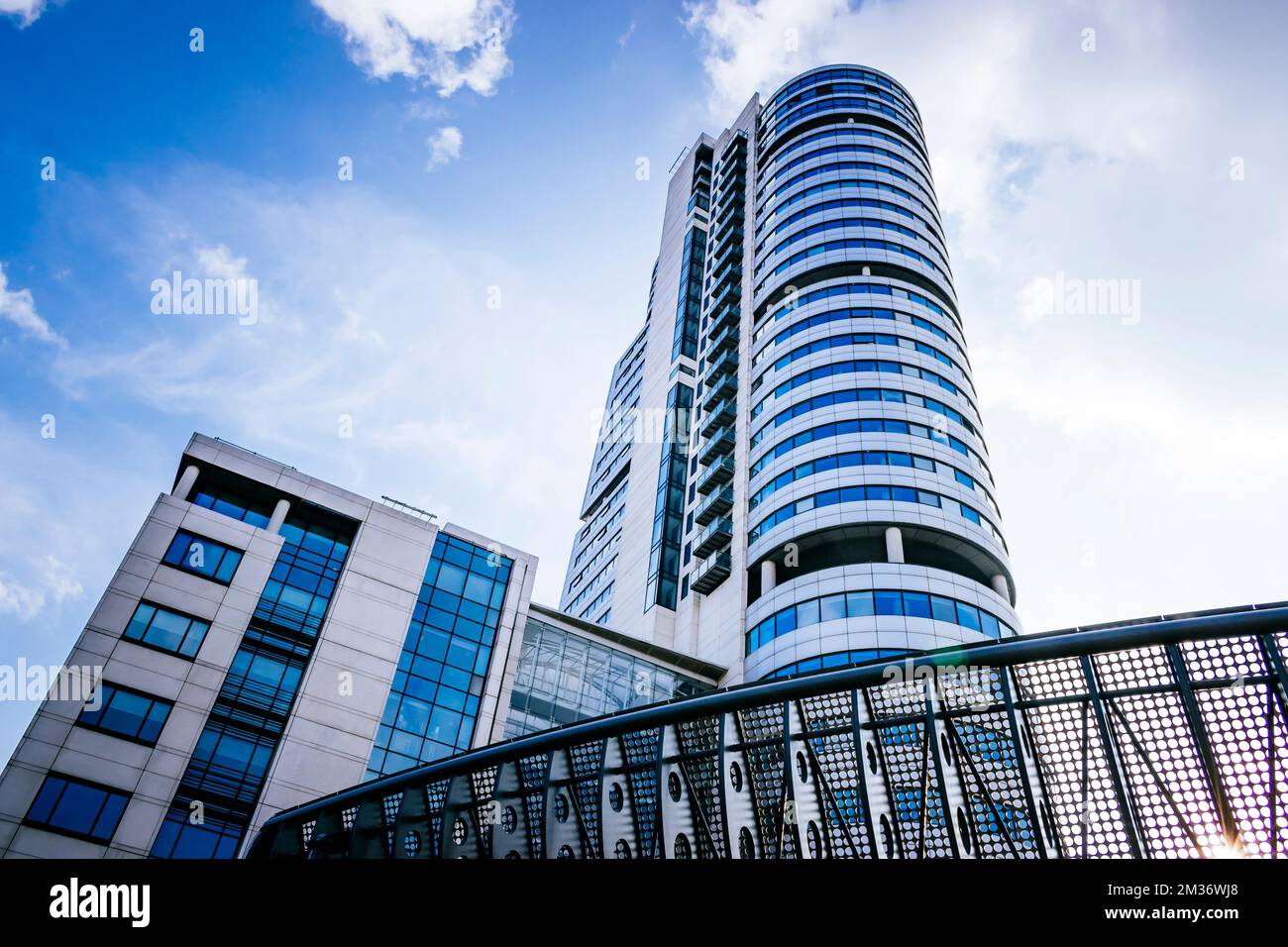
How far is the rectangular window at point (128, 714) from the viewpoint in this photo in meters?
27.9

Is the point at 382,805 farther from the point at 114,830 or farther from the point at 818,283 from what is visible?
the point at 818,283

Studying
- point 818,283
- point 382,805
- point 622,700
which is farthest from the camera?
point 818,283

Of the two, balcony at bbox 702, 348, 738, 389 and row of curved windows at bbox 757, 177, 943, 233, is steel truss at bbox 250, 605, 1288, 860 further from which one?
row of curved windows at bbox 757, 177, 943, 233

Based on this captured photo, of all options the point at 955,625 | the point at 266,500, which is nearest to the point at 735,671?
the point at 955,625

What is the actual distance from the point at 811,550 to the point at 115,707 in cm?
3354

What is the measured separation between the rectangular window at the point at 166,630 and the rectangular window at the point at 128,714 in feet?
6.23

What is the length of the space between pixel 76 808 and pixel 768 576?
3338 centimetres

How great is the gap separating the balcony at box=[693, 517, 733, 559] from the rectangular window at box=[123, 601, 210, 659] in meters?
30.4

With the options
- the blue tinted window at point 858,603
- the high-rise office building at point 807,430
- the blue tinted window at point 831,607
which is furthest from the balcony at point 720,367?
the blue tinted window at point 858,603

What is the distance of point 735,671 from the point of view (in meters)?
45.8

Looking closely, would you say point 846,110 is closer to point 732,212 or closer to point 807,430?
point 732,212
